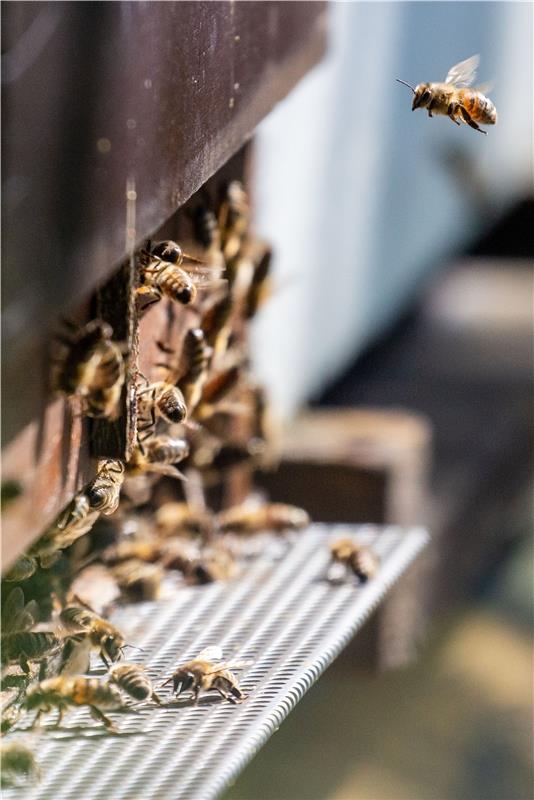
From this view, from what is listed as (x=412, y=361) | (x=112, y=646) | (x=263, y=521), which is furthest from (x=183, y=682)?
(x=412, y=361)

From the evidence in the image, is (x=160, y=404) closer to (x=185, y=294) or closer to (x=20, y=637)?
(x=185, y=294)

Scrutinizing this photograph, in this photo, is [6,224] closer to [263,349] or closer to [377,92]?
[263,349]

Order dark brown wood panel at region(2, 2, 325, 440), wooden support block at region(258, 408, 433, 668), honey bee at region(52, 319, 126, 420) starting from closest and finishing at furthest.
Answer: dark brown wood panel at region(2, 2, 325, 440), honey bee at region(52, 319, 126, 420), wooden support block at region(258, 408, 433, 668)

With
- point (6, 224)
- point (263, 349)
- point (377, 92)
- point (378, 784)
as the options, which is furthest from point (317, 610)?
point (377, 92)

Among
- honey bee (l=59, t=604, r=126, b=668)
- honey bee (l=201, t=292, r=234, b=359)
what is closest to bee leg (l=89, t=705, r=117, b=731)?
honey bee (l=59, t=604, r=126, b=668)

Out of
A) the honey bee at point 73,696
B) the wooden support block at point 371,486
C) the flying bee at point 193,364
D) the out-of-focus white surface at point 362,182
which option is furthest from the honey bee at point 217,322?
the wooden support block at point 371,486

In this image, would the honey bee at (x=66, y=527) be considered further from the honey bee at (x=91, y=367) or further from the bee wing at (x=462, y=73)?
the bee wing at (x=462, y=73)

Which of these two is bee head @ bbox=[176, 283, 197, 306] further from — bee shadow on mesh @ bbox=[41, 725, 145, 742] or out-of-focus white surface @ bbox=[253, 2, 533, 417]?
out-of-focus white surface @ bbox=[253, 2, 533, 417]
